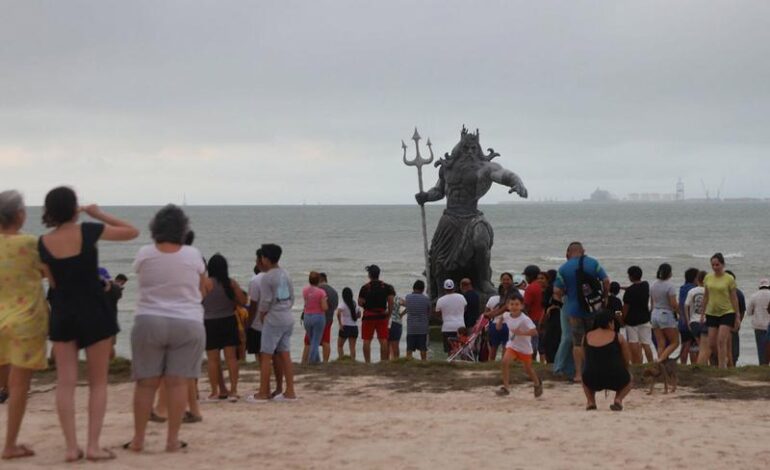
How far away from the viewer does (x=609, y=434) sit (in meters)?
8.28

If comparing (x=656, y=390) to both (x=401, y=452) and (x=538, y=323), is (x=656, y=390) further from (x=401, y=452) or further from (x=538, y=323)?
(x=401, y=452)

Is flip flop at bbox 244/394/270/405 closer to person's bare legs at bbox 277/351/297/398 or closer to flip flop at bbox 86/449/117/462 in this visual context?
person's bare legs at bbox 277/351/297/398

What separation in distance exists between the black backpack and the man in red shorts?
358 centimetres

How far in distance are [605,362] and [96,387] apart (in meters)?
4.84

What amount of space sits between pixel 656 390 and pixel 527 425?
3.27 meters

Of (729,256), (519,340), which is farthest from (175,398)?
(729,256)

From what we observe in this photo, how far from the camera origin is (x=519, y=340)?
11047mm

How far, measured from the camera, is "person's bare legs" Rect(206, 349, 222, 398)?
10.3 metres

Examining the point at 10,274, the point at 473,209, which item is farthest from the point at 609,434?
the point at 473,209

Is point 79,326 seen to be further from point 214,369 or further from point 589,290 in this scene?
point 589,290

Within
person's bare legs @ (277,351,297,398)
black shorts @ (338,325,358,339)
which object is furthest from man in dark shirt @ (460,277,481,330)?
person's bare legs @ (277,351,297,398)

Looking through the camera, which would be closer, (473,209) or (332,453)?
(332,453)

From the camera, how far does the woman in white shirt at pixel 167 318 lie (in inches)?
278

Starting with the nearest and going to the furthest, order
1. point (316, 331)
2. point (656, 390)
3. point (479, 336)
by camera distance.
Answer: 1. point (656, 390)
2. point (316, 331)
3. point (479, 336)
